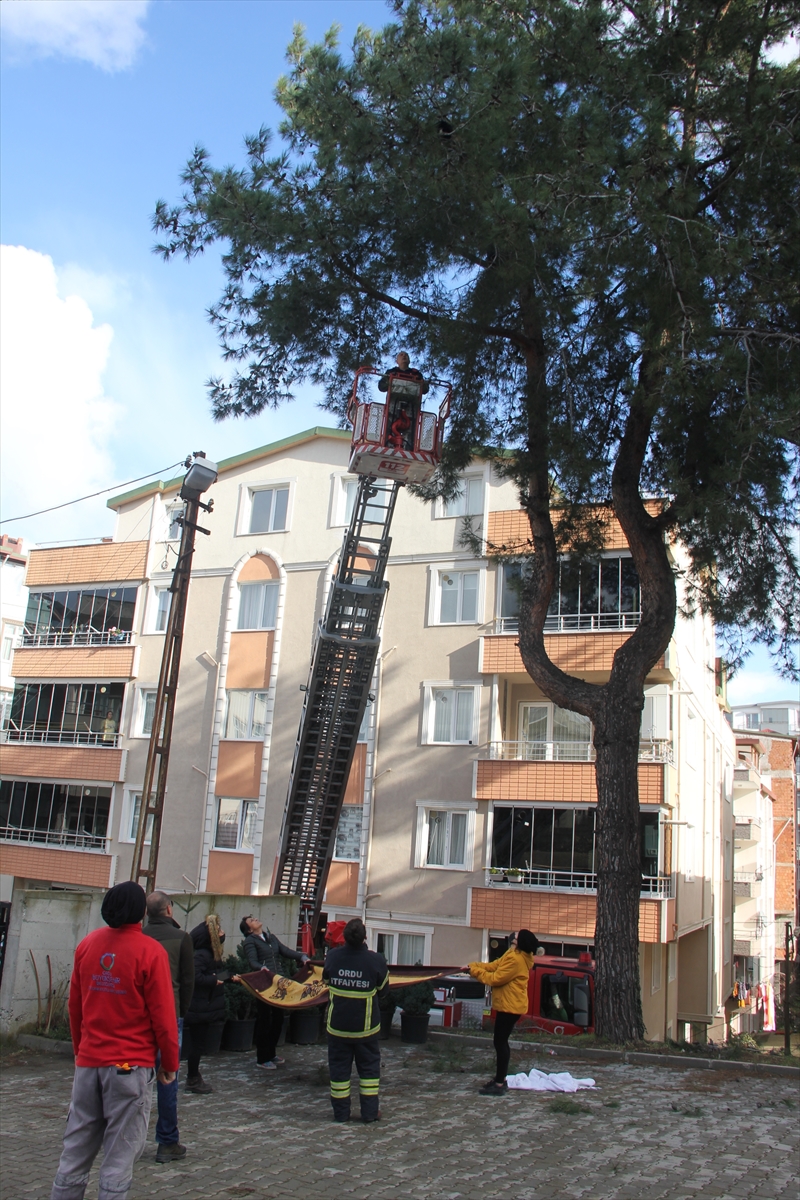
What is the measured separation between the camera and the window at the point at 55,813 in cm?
3325

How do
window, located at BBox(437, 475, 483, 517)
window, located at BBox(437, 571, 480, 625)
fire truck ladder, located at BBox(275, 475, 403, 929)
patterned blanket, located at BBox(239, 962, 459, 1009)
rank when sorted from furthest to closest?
window, located at BBox(437, 475, 483, 517) → window, located at BBox(437, 571, 480, 625) → fire truck ladder, located at BBox(275, 475, 403, 929) → patterned blanket, located at BBox(239, 962, 459, 1009)

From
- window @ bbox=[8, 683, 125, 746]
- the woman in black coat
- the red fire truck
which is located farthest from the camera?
window @ bbox=[8, 683, 125, 746]

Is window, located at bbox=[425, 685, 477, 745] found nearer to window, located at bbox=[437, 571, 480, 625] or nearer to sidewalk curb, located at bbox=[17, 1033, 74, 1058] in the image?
window, located at bbox=[437, 571, 480, 625]

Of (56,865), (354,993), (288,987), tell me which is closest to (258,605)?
(56,865)

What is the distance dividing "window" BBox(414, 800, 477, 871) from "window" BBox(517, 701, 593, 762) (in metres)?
Result: 2.26

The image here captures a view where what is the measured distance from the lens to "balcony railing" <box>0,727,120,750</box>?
33625mm

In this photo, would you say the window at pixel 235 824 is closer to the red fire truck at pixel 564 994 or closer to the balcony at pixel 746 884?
the red fire truck at pixel 564 994

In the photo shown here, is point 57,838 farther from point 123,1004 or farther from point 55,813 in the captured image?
point 123,1004

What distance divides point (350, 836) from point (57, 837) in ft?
37.9

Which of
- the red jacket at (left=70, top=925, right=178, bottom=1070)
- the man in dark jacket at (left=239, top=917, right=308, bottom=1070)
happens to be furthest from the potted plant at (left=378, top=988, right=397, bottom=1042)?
the red jacket at (left=70, top=925, right=178, bottom=1070)

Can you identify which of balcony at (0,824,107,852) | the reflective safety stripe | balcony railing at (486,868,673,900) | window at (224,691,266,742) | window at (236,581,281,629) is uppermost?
window at (236,581,281,629)

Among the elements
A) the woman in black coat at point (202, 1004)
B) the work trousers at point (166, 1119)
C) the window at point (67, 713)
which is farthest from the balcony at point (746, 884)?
the work trousers at point (166, 1119)

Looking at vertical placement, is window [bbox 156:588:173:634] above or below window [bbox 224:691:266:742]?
above

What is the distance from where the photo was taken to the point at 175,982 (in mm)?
8281
